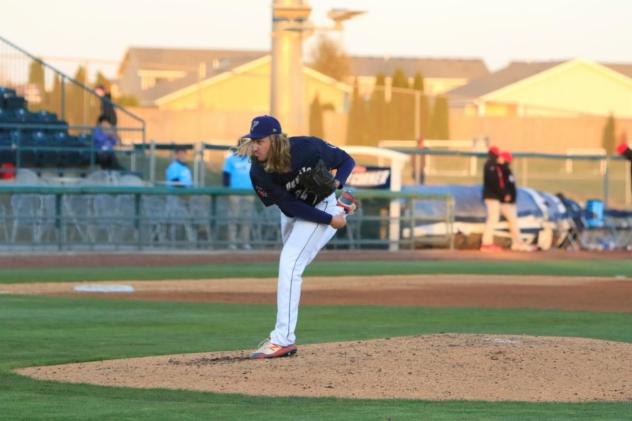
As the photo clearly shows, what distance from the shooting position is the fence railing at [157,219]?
2345 cm

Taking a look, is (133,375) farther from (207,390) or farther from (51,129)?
(51,129)

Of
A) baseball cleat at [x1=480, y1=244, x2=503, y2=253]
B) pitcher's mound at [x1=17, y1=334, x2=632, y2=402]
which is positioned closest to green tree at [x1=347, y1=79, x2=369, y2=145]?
baseball cleat at [x1=480, y1=244, x2=503, y2=253]

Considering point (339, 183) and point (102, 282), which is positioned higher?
point (339, 183)

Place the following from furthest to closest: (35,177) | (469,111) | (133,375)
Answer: (469,111) < (35,177) < (133,375)

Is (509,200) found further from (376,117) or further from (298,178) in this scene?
(376,117)

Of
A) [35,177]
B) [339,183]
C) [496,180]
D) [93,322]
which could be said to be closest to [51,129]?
[35,177]

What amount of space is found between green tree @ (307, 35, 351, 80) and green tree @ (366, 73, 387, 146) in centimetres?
2206

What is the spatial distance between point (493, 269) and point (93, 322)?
34.0 feet

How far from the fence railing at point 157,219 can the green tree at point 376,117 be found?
35.4 metres

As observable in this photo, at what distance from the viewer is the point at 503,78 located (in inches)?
3095

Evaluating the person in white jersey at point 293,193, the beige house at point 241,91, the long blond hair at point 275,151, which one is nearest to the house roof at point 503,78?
the beige house at point 241,91

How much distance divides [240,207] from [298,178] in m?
15.7

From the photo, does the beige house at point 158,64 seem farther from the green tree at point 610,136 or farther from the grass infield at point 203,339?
the grass infield at point 203,339

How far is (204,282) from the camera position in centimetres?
1869
